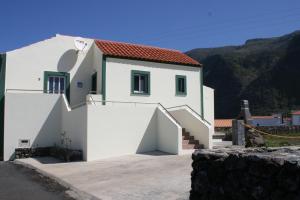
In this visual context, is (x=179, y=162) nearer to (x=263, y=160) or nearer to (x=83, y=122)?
(x=83, y=122)

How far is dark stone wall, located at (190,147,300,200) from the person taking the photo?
5.45m

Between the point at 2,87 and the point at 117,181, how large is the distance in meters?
12.1

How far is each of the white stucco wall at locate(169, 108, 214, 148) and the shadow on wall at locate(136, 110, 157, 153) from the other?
180 cm

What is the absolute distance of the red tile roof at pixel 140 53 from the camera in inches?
860

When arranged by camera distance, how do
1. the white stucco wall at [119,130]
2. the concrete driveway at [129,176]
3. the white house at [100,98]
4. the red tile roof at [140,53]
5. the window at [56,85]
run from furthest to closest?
the window at [56,85] < the red tile roof at [140,53] < the white house at [100,98] < the white stucco wall at [119,130] < the concrete driveway at [129,176]

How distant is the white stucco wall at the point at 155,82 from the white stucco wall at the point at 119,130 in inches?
106

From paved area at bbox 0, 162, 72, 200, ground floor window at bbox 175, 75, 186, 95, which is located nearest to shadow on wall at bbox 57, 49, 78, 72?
ground floor window at bbox 175, 75, 186, 95

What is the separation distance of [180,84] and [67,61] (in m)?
7.14

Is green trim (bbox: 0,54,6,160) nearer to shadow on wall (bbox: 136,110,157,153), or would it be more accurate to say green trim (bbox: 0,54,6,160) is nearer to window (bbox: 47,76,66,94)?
window (bbox: 47,76,66,94)

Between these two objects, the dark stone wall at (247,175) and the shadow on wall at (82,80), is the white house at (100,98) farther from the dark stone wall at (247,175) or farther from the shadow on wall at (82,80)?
the dark stone wall at (247,175)

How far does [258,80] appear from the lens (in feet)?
351

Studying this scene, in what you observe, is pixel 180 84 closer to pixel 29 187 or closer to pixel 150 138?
pixel 150 138

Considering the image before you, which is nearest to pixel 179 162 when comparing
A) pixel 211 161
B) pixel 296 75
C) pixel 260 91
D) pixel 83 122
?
pixel 83 122

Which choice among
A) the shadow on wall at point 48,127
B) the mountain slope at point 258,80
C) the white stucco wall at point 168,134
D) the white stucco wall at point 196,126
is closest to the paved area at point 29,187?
the shadow on wall at point 48,127
